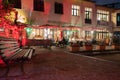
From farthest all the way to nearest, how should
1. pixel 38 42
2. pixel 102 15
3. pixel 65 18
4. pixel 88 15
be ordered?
pixel 102 15
pixel 88 15
pixel 65 18
pixel 38 42

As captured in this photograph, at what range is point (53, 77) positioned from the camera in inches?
302

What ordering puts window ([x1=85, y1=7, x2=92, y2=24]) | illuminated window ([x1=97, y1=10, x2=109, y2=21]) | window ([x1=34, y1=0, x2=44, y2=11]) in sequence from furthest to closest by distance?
illuminated window ([x1=97, y1=10, x2=109, y2=21])
window ([x1=85, y1=7, x2=92, y2=24])
window ([x1=34, y1=0, x2=44, y2=11])

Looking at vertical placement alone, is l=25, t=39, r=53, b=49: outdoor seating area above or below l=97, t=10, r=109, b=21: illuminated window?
below

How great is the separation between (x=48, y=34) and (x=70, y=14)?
17.3ft

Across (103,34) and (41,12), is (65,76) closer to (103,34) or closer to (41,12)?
(41,12)

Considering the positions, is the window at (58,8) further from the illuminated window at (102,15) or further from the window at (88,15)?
the illuminated window at (102,15)

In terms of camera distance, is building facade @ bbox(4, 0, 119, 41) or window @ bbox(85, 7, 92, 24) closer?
building facade @ bbox(4, 0, 119, 41)

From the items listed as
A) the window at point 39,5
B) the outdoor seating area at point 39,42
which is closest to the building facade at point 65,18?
the window at point 39,5

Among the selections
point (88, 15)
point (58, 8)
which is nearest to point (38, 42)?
point (58, 8)

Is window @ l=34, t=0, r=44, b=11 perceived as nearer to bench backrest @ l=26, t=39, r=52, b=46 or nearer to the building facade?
the building facade

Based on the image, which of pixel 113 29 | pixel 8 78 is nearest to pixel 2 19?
pixel 8 78

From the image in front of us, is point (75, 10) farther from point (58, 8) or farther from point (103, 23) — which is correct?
point (103, 23)

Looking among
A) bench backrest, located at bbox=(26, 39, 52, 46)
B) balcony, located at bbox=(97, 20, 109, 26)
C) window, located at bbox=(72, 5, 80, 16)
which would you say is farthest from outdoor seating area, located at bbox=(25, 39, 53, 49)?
balcony, located at bbox=(97, 20, 109, 26)

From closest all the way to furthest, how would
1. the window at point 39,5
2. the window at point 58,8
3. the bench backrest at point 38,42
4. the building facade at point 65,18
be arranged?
the bench backrest at point 38,42 → the building facade at point 65,18 → the window at point 39,5 → the window at point 58,8
